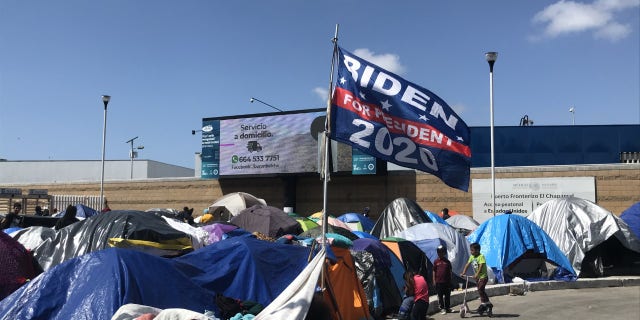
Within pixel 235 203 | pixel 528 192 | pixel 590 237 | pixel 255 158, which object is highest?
pixel 255 158

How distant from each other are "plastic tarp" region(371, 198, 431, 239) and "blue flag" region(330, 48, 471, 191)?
11955mm

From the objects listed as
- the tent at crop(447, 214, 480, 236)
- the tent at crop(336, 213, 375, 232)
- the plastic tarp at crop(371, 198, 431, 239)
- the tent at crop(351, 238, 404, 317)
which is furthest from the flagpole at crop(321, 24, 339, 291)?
the tent at crop(447, 214, 480, 236)

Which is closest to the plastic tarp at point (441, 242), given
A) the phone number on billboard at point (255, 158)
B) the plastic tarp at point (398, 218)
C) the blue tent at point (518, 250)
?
the blue tent at point (518, 250)

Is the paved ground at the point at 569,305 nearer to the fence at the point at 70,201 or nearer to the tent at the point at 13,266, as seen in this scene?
the tent at the point at 13,266

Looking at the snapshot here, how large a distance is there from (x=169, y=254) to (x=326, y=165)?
463 centimetres

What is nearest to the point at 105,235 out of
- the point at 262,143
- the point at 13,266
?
the point at 13,266

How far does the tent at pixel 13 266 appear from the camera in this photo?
29.4 feet

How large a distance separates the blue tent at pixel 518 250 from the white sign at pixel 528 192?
9997 mm

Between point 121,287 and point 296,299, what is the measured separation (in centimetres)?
225

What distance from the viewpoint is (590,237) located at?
17.7 metres

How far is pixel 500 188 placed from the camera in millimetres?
27344

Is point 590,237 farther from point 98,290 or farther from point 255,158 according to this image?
point 255,158

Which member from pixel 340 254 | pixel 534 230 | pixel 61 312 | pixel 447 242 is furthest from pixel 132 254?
pixel 534 230

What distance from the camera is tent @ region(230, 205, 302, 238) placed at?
57.0 ft
